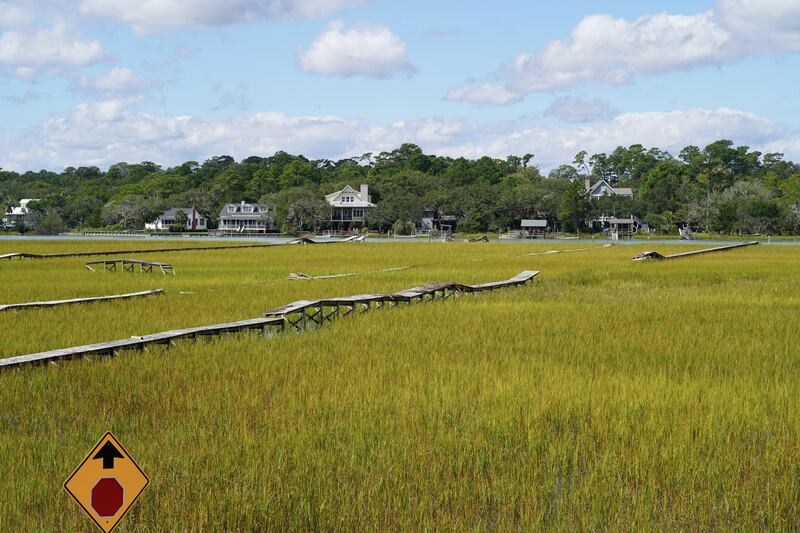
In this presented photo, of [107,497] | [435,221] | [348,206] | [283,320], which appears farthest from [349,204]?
[107,497]

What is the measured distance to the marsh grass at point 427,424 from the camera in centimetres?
463

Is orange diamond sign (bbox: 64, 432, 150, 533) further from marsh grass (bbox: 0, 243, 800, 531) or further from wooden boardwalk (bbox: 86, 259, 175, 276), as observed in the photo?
wooden boardwalk (bbox: 86, 259, 175, 276)

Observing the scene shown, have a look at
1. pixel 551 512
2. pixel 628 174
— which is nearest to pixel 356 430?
pixel 551 512

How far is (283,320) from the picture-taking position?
1207 centimetres

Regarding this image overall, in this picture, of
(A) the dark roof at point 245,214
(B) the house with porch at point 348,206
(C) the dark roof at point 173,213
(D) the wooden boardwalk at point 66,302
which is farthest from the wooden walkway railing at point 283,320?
(C) the dark roof at point 173,213

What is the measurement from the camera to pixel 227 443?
573 cm

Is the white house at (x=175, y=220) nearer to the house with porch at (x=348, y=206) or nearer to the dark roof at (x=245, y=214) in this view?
the dark roof at (x=245, y=214)

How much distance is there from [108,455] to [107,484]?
0.49ft

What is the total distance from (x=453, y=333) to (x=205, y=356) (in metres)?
3.68

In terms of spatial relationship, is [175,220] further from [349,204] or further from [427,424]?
[427,424]

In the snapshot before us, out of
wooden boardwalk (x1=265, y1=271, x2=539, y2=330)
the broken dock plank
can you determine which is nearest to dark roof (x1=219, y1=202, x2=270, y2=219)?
wooden boardwalk (x1=265, y1=271, x2=539, y2=330)

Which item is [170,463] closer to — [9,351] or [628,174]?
[9,351]

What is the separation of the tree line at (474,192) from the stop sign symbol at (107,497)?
251ft

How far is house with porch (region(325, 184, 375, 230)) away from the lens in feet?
304
